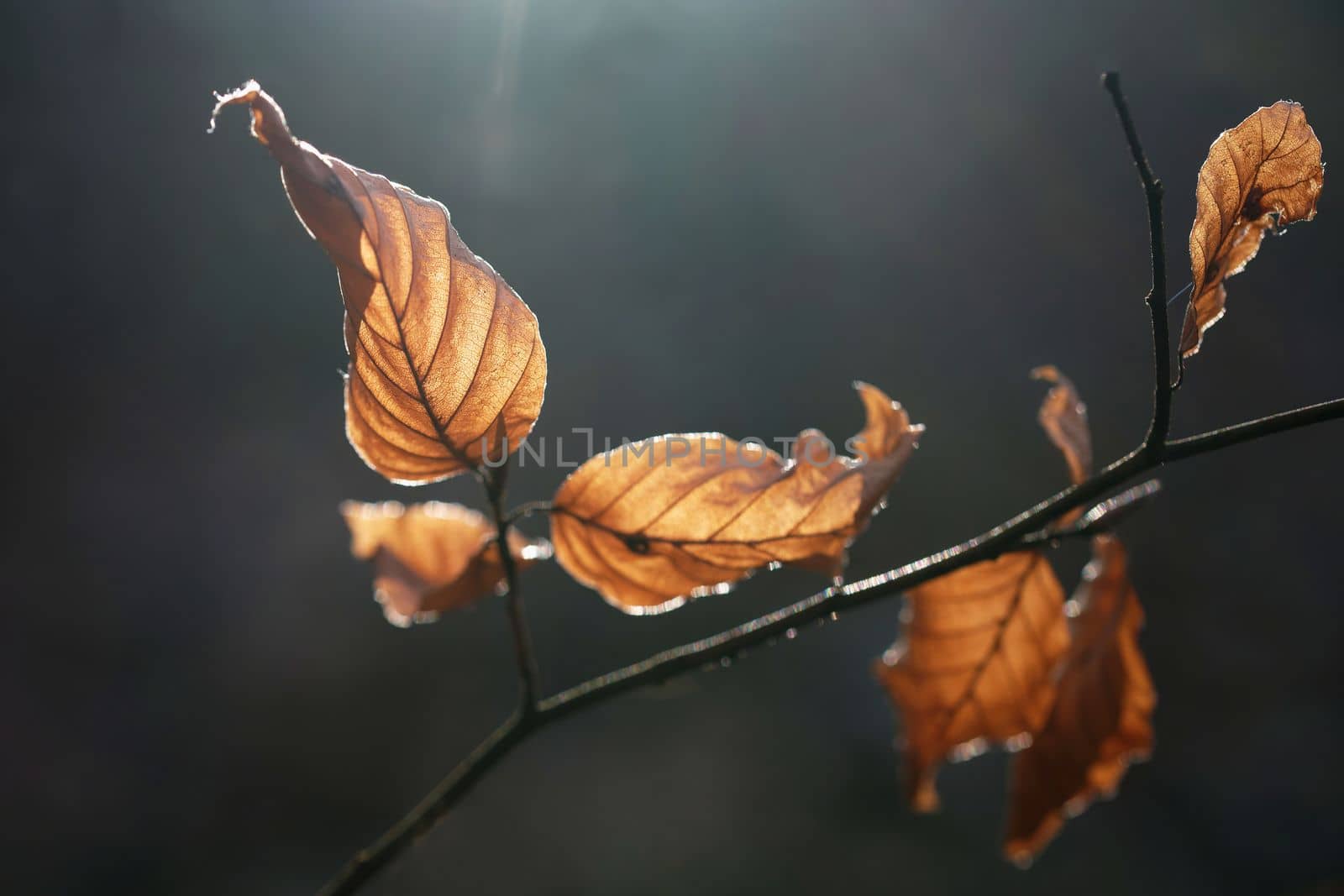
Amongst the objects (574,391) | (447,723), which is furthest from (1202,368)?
(447,723)

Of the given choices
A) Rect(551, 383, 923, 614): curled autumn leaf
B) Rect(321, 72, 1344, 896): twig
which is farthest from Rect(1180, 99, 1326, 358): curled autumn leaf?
Rect(551, 383, 923, 614): curled autumn leaf

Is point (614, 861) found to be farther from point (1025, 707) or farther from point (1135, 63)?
point (1135, 63)

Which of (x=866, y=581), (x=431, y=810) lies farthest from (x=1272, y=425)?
(x=431, y=810)

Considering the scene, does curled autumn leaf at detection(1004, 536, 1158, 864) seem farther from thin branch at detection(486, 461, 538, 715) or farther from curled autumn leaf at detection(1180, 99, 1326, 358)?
thin branch at detection(486, 461, 538, 715)

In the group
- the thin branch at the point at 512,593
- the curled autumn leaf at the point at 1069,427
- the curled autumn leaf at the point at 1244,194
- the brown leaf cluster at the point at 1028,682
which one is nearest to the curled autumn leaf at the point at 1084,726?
the brown leaf cluster at the point at 1028,682

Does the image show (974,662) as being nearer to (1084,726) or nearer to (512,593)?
(1084,726)

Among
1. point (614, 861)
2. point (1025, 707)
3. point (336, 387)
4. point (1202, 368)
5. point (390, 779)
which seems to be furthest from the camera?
point (336, 387)
